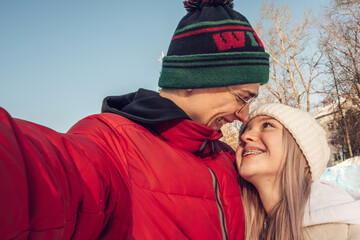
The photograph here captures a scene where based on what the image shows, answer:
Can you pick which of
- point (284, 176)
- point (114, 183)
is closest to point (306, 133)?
point (284, 176)

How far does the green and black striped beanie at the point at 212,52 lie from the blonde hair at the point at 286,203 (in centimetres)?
73

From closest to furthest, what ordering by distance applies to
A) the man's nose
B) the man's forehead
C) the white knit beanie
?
the man's forehead → the man's nose → the white knit beanie

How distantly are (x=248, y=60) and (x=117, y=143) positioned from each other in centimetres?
99

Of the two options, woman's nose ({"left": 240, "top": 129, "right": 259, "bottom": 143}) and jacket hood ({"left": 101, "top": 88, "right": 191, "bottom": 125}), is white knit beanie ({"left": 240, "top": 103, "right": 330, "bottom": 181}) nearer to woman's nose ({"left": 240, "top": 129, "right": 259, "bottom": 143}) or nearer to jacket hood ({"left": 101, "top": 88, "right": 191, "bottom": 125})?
woman's nose ({"left": 240, "top": 129, "right": 259, "bottom": 143})

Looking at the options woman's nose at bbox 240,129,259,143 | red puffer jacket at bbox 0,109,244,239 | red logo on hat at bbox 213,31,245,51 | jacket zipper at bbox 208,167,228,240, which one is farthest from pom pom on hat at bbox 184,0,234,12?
jacket zipper at bbox 208,167,228,240

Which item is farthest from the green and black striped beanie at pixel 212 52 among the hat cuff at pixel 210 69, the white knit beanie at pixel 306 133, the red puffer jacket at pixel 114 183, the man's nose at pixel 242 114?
the white knit beanie at pixel 306 133

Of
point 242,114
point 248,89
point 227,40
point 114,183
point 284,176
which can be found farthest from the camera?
point 284,176

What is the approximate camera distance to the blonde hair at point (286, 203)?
6.36ft

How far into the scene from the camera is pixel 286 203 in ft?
6.63

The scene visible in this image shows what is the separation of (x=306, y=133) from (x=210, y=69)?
95cm

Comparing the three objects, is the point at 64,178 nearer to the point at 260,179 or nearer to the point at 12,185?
the point at 12,185

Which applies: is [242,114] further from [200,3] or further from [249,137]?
[200,3]

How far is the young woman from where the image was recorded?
1.91 m

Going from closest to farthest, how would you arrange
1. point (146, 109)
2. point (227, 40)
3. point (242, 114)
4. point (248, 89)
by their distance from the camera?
point (146, 109) → point (227, 40) → point (248, 89) → point (242, 114)
